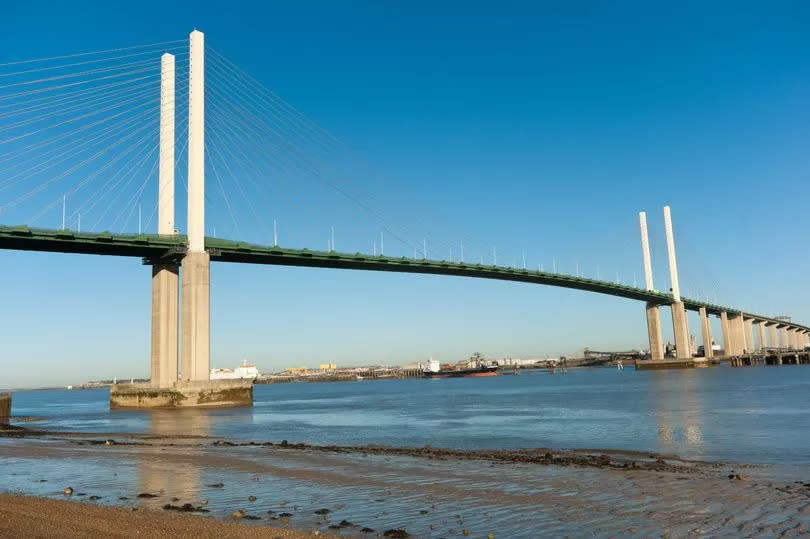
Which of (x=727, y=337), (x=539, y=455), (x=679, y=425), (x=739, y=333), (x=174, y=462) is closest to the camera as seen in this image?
(x=174, y=462)

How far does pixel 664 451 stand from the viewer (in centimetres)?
1889

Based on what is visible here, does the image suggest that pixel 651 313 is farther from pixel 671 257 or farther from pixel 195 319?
pixel 195 319

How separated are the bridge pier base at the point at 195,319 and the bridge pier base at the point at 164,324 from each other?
1890 mm

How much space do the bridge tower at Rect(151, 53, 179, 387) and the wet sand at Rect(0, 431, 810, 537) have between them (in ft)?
100

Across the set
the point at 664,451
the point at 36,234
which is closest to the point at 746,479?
the point at 664,451

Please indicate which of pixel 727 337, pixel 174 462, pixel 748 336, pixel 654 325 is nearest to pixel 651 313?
pixel 654 325

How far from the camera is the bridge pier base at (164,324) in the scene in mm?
49000

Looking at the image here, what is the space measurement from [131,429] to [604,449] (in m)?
24.0

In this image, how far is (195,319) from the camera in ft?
155

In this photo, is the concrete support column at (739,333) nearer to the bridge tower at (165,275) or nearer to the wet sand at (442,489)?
the bridge tower at (165,275)

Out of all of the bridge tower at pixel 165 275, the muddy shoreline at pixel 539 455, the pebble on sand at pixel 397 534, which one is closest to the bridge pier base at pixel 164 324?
the bridge tower at pixel 165 275

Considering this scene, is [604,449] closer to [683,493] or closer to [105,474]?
[683,493]

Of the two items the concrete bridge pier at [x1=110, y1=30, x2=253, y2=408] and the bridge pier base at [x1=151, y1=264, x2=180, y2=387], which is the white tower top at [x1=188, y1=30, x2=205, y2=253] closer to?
the concrete bridge pier at [x1=110, y1=30, x2=253, y2=408]

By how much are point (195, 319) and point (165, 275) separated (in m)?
5.97
